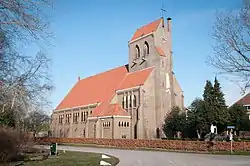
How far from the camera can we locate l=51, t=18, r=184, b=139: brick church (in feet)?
181

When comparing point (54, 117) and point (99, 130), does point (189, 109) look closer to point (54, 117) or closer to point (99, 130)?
point (99, 130)

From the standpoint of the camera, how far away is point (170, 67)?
60.5 meters

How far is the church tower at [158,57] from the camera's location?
57.1 metres

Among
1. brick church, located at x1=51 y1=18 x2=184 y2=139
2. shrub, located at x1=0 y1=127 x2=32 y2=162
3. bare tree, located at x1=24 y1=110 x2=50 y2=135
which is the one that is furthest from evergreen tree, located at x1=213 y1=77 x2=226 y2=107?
shrub, located at x1=0 y1=127 x2=32 y2=162

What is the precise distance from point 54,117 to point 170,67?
3991cm

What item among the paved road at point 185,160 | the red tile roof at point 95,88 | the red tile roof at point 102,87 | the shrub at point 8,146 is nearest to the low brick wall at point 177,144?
the paved road at point 185,160

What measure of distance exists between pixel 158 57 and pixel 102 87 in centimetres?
1842

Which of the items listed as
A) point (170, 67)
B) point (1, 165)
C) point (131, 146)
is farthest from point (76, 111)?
point (1, 165)

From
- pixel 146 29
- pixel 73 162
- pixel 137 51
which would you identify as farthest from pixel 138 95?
pixel 73 162

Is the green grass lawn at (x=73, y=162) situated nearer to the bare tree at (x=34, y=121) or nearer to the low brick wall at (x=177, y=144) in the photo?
the bare tree at (x=34, y=121)

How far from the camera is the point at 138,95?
56.2m

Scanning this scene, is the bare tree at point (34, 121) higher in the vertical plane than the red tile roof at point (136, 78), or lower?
lower

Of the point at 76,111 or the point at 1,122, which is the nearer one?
the point at 1,122

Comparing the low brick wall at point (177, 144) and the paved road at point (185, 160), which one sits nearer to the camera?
the paved road at point (185, 160)
